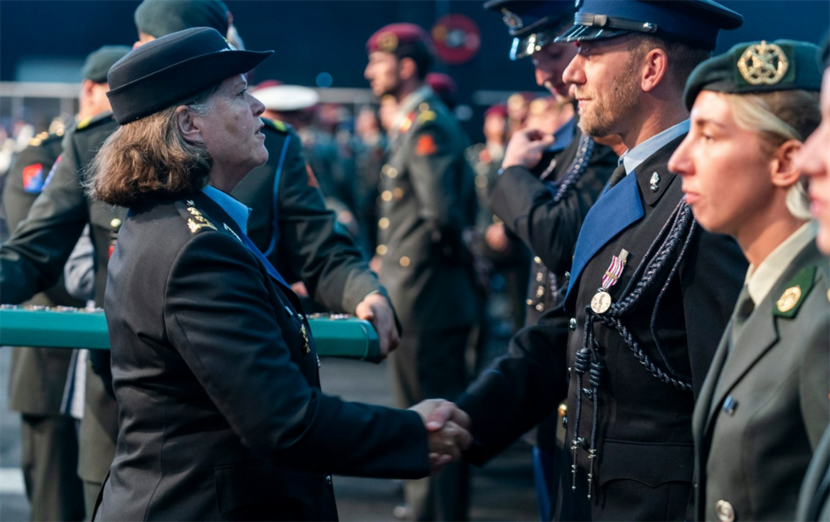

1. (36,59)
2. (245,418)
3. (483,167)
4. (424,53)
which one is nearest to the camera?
(245,418)

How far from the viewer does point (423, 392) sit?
5.52 meters

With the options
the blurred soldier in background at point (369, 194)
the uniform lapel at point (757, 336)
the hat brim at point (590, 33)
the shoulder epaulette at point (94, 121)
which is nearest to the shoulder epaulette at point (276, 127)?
the shoulder epaulette at point (94, 121)

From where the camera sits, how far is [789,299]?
1810mm

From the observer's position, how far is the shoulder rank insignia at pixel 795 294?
179 cm

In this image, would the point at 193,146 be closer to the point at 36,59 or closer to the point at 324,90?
the point at 324,90

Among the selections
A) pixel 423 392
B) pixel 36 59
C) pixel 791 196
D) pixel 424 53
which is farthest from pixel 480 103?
pixel 791 196

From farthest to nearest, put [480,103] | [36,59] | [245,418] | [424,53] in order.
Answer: [36,59]
[480,103]
[424,53]
[245,418]

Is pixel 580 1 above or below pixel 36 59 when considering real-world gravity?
above

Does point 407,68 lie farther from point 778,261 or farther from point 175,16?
point 778,261

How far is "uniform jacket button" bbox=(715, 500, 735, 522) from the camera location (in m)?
1.87

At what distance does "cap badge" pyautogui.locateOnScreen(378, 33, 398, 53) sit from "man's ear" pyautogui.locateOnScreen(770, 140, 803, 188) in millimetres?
4472

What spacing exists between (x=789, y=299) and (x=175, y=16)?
2.39 m

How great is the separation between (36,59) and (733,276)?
19.8 metres

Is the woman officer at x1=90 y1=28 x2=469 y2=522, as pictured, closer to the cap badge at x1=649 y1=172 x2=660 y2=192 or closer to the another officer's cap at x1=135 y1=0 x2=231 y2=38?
the cap badge at x1=649 y1=172 x2=660 y2=192
